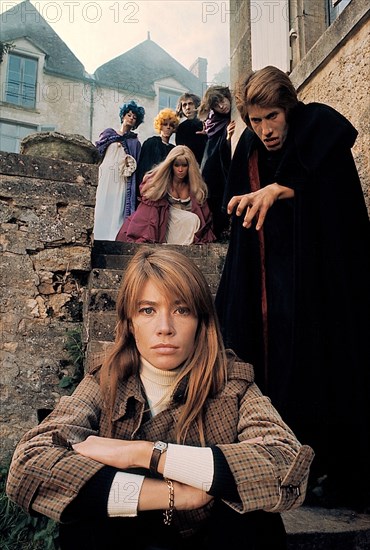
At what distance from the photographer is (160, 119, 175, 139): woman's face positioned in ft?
18.8

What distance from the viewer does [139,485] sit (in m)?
1.32

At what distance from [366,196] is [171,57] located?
23.7m

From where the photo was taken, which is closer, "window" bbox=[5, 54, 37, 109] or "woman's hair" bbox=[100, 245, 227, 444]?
"woman's hair" bbox=[100, 245, 227, 444]

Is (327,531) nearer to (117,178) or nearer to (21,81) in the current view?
(117,178)

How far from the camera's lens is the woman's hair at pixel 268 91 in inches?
90.6

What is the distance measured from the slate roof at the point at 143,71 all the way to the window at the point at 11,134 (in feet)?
14.2

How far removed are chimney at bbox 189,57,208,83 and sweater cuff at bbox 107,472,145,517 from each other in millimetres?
24636

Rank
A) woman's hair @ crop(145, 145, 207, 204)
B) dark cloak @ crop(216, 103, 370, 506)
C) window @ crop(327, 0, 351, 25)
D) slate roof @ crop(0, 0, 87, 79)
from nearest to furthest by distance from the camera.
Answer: dark cloak @ crop(216, 103, 370, 506) → window @ crop(327, 0, 351, 25) → woman's hair @ crop(145, 145, 207, 204) → slate roof @ crop(0, 0, 87, 79)

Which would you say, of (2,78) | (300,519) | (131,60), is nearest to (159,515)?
(300,519)

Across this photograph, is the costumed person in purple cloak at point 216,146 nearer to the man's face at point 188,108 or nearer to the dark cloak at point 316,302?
the man's face at point 188,108

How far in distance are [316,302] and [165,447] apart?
3.63 feet

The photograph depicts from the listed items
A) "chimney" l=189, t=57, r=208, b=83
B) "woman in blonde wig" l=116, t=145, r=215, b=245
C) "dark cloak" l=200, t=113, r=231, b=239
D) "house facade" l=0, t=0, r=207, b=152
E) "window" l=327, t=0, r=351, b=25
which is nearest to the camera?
"window" l=327, t=0, r=351, b=25

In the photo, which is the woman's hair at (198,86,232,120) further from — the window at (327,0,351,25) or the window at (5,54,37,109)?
the window at (5,54,37,109)

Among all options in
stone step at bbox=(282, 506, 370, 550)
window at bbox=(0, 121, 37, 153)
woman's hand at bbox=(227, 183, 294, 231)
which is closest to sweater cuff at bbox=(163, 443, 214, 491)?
stone step at bbox=(282, 506, 370, 550)
